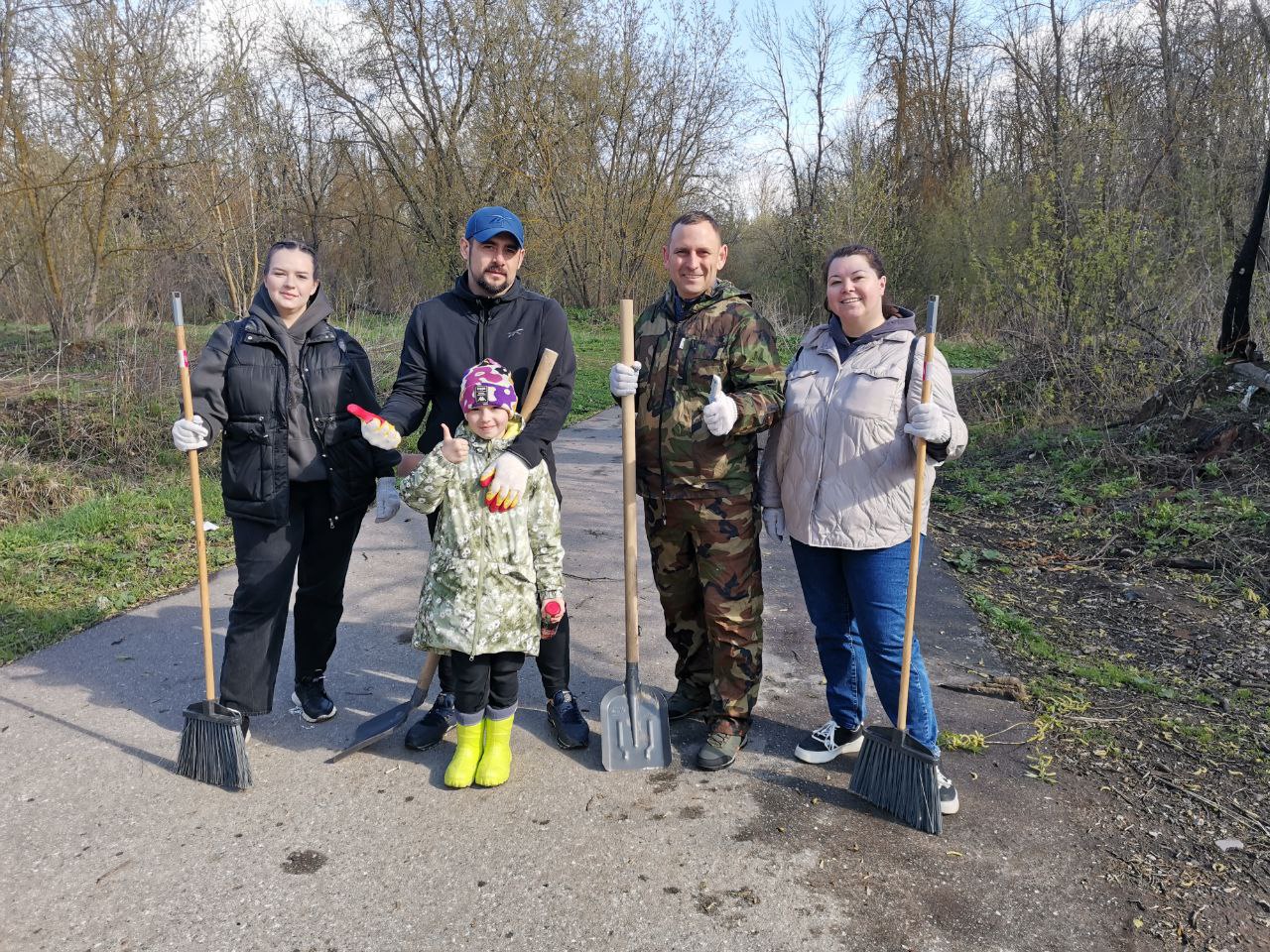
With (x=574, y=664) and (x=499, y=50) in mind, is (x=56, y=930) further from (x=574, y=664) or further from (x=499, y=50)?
(x=499, y=50)

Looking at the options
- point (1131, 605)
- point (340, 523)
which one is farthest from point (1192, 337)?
point (340, 523)

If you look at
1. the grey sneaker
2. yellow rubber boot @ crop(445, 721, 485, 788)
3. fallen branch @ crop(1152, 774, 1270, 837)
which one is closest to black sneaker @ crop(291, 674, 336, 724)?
yellow rubber boot @ crop(445, 721, 485, 788)

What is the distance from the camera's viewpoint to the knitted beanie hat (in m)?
3.06

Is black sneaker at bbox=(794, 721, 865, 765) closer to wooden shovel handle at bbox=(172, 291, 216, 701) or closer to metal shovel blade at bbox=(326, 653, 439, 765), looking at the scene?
metal shovel blade at bbox=(326, 653, 439, 765)

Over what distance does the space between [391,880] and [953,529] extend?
17.2 ft

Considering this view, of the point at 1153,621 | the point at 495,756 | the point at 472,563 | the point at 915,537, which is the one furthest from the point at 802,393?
the point at 1153,621

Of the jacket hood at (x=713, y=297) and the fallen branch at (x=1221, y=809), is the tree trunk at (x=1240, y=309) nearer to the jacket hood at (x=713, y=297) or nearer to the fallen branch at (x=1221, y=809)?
the fallen branch at (x=1221, y=809)

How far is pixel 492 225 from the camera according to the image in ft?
10.4

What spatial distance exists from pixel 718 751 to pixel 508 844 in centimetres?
90

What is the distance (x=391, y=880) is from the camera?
2.65 metres

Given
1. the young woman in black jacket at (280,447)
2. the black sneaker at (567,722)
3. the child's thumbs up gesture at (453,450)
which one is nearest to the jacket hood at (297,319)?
the young woman in black jacket at (280,447)

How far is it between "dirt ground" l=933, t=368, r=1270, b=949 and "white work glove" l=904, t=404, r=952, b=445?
1403mm

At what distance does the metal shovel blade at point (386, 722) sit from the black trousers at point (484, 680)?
0.21 metres

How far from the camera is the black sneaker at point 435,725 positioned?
11.3ft
